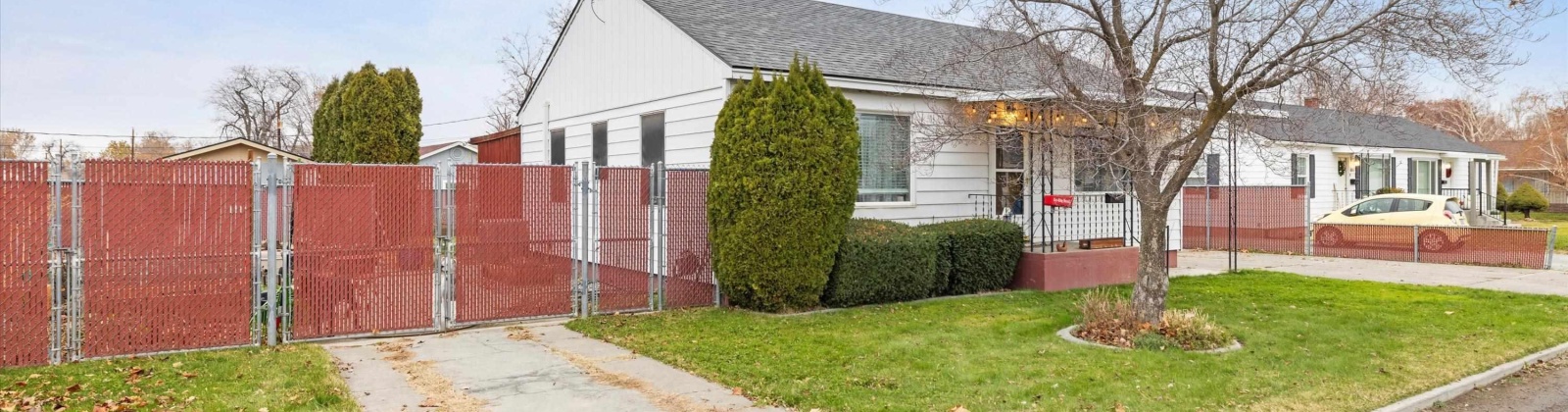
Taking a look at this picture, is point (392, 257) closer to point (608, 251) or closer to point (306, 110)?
point (608, 251)

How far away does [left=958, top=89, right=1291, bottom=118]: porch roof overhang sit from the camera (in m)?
9.44

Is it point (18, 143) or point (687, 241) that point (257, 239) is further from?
point (18, 143)

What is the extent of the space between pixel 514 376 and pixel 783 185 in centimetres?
357

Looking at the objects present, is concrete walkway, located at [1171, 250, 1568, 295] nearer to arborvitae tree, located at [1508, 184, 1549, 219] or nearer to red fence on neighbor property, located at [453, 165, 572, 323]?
red fence on neighbor property, located at [453, 165, 572, 323]

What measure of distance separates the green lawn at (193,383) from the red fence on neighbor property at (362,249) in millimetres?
801

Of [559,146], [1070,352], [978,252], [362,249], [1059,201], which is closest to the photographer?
[1070,352]

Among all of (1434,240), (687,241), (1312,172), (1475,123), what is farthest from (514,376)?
(1475,123)

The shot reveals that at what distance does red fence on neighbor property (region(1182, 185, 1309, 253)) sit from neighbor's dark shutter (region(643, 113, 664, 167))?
13.0 metres

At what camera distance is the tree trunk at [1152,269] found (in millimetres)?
8500

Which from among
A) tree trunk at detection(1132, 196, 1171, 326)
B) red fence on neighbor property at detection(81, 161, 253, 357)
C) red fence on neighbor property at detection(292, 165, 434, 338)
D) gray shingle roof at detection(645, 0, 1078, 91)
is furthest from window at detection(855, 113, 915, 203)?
red fence on neighbor property at detection(81, 161, 253, 357)

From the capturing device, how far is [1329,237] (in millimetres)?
18609

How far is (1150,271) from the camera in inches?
336

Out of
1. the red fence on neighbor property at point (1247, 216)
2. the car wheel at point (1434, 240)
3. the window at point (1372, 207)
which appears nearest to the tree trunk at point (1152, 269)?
the car wheel at point (1434, 240)

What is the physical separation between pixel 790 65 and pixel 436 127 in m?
47.2
